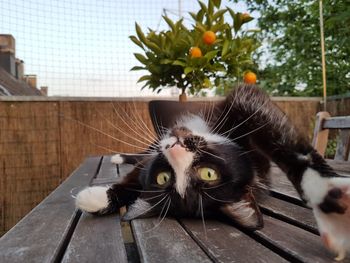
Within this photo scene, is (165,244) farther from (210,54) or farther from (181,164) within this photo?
(210,54)

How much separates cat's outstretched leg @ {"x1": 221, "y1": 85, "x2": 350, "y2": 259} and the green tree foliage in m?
3.14

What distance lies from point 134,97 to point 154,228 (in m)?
2.46

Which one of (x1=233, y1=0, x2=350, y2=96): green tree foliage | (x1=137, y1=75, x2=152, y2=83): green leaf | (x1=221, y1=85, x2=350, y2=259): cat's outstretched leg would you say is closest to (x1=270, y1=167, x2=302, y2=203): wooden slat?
(x1=221, y1=85, x2=350, y2=259): cat's outstretched leg

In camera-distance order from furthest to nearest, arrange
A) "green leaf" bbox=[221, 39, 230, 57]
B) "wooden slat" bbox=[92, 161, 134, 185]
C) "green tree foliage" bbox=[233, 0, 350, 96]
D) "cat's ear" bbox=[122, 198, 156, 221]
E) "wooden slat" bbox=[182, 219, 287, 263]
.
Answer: "green tree foliage" bbox=[233, 0, 350, 96] → "green leaf" bbox=[221, 39, 230, 57] → "wooden slat" bbox=[92, 161, 134, 185] → "cat's ear" bbox=[122, 198, 156, 221] → "wooden slat" bbox=[182, 219, 287, 263]

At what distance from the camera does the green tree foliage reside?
13.4 ft

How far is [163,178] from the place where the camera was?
0.94 metres

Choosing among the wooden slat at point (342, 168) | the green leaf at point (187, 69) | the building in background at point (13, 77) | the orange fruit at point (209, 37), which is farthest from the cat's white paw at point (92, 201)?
the building in background at point (13, 77)

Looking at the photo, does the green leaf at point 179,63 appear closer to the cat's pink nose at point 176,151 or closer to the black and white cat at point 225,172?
the black and white cat at point 225,172

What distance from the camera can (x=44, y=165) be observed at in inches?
113

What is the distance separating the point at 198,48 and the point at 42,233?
1.30 meters

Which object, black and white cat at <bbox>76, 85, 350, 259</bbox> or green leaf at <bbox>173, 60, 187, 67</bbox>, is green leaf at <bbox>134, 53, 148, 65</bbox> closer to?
green leaf at <bbox>173, 60, 187, 67</bbox>

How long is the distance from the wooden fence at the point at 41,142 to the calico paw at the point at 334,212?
216 cm

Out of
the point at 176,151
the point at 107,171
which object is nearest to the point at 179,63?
the point at 107,171

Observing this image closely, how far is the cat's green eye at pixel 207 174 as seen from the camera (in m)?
0.90
